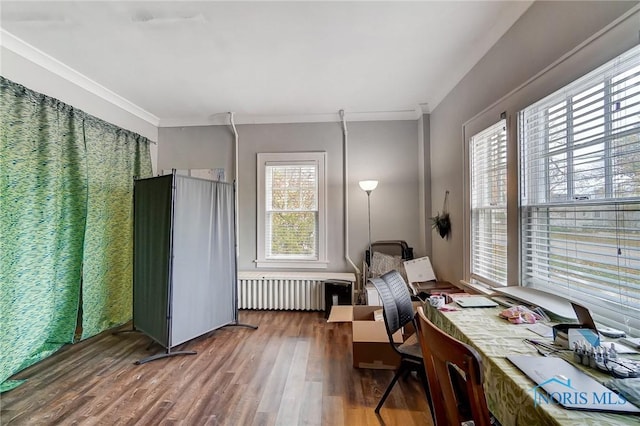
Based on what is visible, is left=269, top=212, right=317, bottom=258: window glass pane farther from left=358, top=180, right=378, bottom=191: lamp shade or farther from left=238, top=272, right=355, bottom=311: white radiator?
left=358, top=180, right=378, bottom=191: lamp shade

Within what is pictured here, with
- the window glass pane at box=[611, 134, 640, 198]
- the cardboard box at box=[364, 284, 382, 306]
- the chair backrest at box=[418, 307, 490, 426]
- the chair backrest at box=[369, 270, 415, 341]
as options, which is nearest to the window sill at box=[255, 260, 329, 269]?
the cardboard box at box=[364, 284, 382, 306]

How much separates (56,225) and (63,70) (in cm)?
149

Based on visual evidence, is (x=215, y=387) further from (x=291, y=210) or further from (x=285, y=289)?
(x=291, y=210)

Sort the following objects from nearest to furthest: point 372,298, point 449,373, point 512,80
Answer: point 449,373
point 512,80
point 372,298

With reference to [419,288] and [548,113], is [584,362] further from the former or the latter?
[419,288]

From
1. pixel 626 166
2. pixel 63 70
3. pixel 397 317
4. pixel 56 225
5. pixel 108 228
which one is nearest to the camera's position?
pixel 626 166

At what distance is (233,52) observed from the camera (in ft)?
7.66

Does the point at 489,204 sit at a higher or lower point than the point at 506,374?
higher

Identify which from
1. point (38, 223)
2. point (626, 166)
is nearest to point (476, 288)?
point (626, 166)

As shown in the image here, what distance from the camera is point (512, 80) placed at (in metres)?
1.88

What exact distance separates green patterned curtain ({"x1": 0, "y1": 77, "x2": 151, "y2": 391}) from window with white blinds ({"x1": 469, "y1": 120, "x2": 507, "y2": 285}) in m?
3.79

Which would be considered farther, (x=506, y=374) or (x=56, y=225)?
(x=56, y=225)

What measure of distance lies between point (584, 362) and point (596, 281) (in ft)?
1.89

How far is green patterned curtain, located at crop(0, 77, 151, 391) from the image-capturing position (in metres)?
2.11
